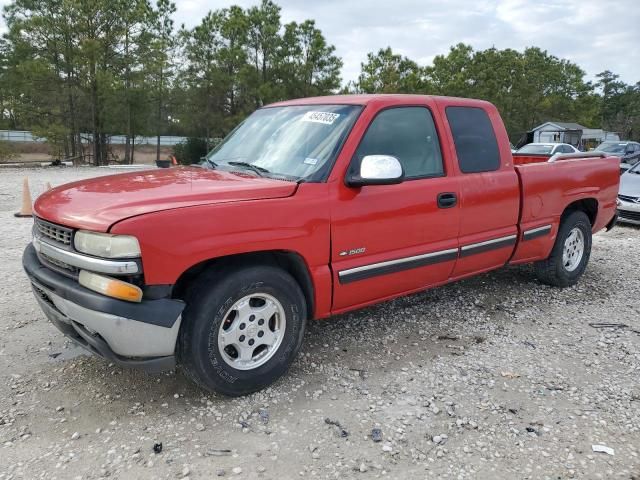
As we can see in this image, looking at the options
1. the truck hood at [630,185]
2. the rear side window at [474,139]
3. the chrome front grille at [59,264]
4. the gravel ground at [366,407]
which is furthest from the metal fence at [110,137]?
the chrome front grille at [59,264]

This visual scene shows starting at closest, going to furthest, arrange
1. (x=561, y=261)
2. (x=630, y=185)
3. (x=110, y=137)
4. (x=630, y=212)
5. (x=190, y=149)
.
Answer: (x=561, y=261) < (x=630, y=212) < (x=630, y=185) < (x=190, y=149) < (x=110, y=137)

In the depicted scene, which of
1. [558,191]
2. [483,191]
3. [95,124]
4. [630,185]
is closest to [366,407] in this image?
[483,191]

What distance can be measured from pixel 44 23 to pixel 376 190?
94.7ft

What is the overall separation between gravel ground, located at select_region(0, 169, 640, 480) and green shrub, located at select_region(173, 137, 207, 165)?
83.1 ft

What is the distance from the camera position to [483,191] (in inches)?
167

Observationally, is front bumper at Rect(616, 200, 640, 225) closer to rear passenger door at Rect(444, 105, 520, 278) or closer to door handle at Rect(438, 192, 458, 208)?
rear passenger door at Rect(444, 105, 520, 278)

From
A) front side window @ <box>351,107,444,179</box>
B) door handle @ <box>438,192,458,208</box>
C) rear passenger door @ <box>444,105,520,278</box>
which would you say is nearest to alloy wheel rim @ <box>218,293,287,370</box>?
front side window @ <box>351,107,444,179</box>

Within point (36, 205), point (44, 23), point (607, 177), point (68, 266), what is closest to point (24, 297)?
point (36, 205)

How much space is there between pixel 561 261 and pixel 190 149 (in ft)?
87.3

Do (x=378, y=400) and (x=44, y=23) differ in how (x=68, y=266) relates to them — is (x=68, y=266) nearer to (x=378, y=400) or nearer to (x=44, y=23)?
(x=378, y=400)

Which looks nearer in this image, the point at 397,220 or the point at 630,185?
the point at 397,220

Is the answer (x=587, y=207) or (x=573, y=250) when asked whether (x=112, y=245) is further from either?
(x=587, y=207)

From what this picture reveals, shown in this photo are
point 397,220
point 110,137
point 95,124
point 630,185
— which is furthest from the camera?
point 110,137

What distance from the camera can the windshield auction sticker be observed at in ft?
12.1
